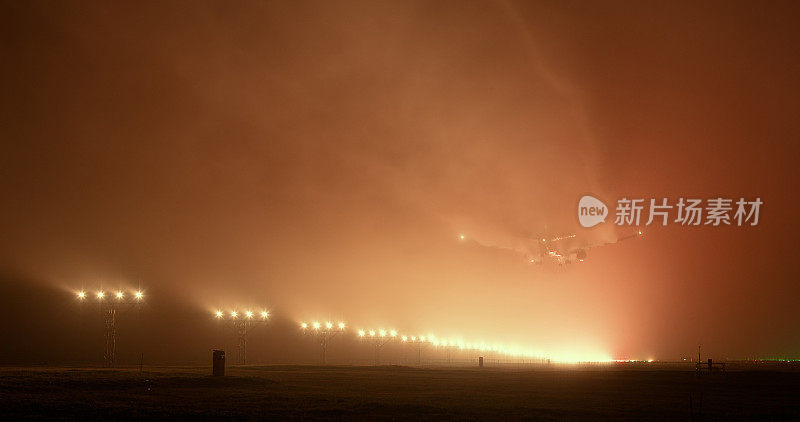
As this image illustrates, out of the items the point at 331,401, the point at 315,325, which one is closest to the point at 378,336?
the point at 315,325

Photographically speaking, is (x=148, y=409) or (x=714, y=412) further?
(x=714, y=412)

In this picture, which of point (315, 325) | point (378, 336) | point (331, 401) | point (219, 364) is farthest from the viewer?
point (378, 336)

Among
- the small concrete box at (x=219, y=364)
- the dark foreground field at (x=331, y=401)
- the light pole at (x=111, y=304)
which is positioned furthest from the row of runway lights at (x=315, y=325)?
the dark foreground field at (x=331, y=401)

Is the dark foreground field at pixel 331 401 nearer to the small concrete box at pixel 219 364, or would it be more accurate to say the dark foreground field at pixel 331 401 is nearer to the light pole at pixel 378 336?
the small concrete box at pixel 219 364

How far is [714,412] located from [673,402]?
649 cm

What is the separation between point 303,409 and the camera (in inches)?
1259

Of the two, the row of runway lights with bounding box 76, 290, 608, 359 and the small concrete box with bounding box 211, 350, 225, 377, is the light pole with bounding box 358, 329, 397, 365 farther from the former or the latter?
the small concrete box with bounding box 211, 350, 225, 377

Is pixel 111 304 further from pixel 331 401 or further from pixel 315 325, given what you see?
pixel 331 401

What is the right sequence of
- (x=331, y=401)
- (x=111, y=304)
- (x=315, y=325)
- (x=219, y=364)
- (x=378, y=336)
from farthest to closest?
(x=378, y=336) → (x=315, y=325) → (x=111, y=304) → (x=219, y=364) → (x=331, y=401)

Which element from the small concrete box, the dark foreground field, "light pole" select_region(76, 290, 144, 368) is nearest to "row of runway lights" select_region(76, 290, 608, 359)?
"light pole" select_region(76, 290, 144, 368)

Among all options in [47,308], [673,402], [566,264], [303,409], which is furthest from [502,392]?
[47,308]

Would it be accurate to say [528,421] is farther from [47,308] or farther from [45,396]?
[47,308]

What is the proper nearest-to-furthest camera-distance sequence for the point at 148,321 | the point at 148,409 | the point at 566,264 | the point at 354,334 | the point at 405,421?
1. the point at 405,421
2. the point at 148,409
3. the point at 566,264
4. the point at 148,321
5. the point at 354,334

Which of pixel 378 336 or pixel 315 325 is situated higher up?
pixel 315 325
